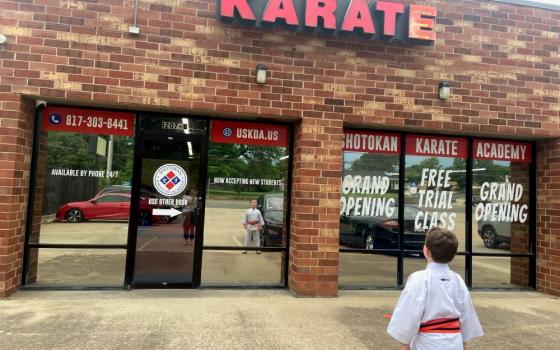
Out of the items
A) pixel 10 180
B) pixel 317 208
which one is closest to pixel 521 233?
pixel 317 208

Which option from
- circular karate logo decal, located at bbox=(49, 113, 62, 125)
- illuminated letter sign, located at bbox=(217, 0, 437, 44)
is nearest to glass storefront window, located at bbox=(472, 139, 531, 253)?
illuminated letter sign, located at bbox=(217, 0, 437, 44)

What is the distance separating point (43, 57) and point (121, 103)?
46.4 inches

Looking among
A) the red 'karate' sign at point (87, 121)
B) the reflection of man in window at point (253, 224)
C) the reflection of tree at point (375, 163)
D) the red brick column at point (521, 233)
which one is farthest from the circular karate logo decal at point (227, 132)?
the red brick column at point (521, 233)

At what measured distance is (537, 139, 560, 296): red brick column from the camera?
7211mm

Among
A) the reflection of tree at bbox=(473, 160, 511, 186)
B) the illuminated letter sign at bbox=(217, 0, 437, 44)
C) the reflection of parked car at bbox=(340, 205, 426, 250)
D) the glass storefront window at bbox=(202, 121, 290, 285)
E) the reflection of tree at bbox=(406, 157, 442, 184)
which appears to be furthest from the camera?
the reflection of tree at bbox=(473, 160, 511, 186)

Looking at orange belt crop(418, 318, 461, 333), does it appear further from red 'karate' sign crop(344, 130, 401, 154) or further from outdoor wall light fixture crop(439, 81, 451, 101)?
outdoor wall light fixture crop(439, 81, 451, 101)

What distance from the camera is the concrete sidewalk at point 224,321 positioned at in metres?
4.55

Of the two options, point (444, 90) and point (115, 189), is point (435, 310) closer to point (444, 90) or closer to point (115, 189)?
point (444, 90)

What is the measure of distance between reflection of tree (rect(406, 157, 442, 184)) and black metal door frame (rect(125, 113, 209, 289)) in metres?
3.43

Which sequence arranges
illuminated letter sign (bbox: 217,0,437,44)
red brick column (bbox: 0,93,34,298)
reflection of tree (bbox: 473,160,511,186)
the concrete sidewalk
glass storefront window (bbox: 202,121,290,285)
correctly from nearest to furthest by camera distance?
1. the concrete sidewalk
2. red brick column (bbox: 0,93,34,298)
3. illuminated letter sign (bbox: 217,0,437,44)
4. glass storefront window (bbox: 202,121,290,285)
5. reflection of tree (bbox: 473,160,511,186)

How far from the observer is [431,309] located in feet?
8.92

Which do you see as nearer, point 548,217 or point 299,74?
point 299,74

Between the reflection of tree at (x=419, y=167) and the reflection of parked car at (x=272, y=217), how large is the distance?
2.23 metres

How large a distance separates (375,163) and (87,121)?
4610 mm
